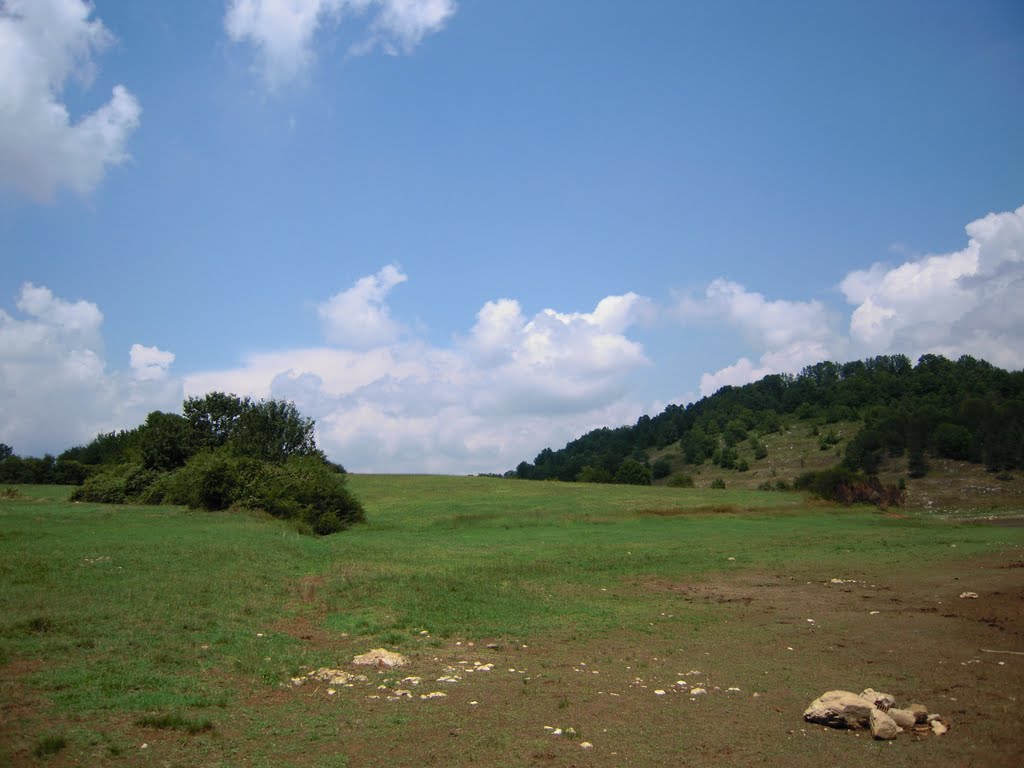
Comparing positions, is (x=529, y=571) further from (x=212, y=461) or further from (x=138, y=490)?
(x=138, y=490)

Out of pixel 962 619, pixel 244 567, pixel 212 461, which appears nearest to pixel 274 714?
pixel 244 567

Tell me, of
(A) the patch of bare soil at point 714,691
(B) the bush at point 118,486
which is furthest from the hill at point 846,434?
(A) the patch of bare soil at point 714,691

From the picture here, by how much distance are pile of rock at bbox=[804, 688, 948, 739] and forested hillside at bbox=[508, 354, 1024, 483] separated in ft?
342

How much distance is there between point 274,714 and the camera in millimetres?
10367

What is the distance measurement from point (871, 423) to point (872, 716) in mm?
137513

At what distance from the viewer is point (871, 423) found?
132m

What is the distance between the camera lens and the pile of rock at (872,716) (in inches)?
387

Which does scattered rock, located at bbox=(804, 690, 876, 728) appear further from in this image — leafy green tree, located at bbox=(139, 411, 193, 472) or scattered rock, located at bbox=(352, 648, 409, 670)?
leafy green tree, located at bbox=(139, 411, 193, 472)

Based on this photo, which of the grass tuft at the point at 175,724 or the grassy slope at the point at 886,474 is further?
the grassy slope at the point at 886,474

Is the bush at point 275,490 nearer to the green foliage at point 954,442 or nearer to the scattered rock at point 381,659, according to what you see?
the scattered rock at point 381,659

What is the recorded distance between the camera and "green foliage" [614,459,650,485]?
127 metres

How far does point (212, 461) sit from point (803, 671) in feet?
170

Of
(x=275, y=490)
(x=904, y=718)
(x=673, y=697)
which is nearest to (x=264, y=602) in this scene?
(x=673, y=697)

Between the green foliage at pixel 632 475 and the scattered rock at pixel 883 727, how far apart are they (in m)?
118
